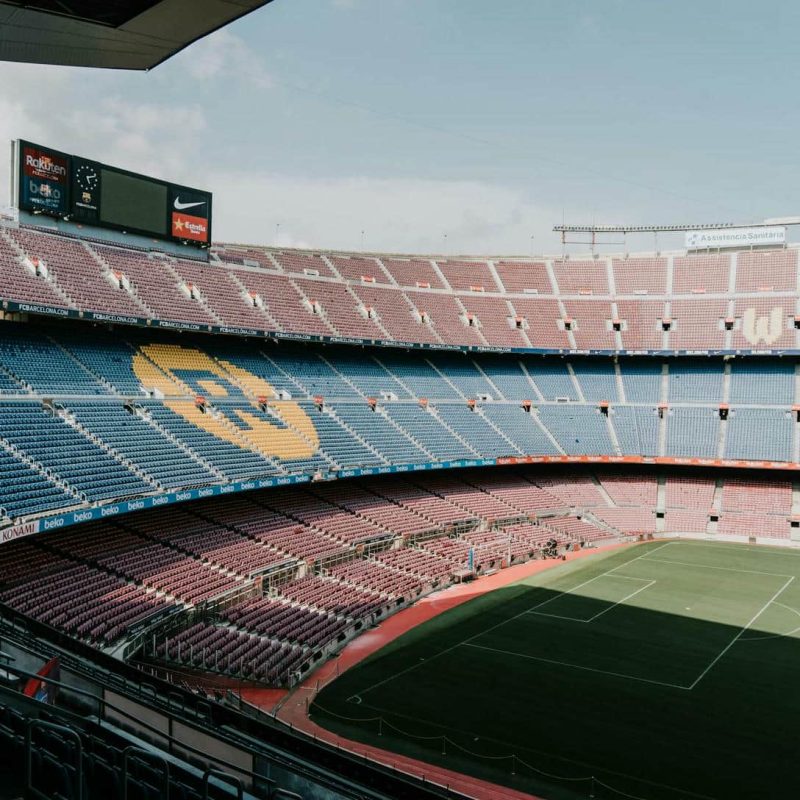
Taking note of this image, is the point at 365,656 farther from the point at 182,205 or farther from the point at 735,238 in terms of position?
the point at 735,238

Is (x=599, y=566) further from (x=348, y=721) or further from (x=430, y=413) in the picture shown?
(x=348, y=721)

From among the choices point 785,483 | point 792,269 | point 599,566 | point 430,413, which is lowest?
point 599,566

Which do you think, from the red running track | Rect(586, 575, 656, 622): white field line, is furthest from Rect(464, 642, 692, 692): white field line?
Rect(586, 575, 656, 622): white field line

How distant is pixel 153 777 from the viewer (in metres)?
7.40

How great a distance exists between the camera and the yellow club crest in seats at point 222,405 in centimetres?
4159

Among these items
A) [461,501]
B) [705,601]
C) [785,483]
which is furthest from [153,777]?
[785,483]

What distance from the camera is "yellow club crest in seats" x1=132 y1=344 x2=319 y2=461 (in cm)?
4159

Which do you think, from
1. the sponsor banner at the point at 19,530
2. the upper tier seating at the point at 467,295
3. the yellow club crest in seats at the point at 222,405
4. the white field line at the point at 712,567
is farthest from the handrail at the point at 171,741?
the white field line at the point at 712,567

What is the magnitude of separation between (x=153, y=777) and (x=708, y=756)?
19643mm

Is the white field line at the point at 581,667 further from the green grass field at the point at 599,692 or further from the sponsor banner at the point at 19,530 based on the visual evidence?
the sponsor banner at the point at 19,530

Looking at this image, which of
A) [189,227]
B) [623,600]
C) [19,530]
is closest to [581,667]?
[623,600]

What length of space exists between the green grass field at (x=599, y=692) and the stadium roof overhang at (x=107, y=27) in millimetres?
19890

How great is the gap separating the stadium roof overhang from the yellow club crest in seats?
3445 cm

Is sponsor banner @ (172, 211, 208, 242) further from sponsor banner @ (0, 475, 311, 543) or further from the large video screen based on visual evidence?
sponsor banner @ (0, 475, 311, 543)
